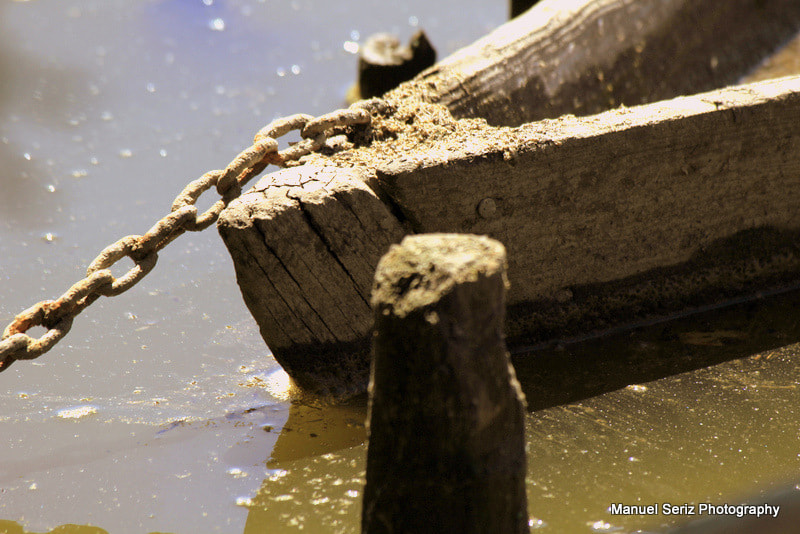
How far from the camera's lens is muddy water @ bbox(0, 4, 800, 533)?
2.32 meters

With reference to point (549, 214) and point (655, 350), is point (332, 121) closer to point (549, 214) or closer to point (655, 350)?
point (549, 214)

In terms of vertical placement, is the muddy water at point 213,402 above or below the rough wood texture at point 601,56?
below

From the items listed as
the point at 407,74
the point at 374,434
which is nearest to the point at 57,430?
the point at 374,434

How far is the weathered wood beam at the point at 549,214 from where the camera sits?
2602 mm

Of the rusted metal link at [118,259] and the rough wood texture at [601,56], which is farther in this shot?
the rough wood texture at [601,56]

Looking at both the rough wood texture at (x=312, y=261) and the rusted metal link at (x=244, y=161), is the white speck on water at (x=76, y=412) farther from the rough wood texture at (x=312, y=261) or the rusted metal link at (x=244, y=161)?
the rusted metal link at (x=244, y=161)

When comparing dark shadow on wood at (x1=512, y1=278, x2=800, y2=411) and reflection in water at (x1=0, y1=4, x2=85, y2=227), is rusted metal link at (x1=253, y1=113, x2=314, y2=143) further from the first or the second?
reflection in water at (x1=0, y1=4, x2=85, y2=227)

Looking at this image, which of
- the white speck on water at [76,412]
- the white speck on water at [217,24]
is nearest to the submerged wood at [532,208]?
the white speck on water at [76,412]

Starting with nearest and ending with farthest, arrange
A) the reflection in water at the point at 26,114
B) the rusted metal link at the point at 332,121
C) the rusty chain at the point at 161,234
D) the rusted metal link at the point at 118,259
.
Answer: the rusty chain at the point at 161,234 → the rusted metal link at the point at 118,259 → the rusted metal link at the point at 332,121 → the reflection in water at the point at 26,114

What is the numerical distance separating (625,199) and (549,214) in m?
0.32

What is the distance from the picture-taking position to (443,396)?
1516mm

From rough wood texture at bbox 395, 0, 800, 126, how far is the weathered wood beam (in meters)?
0.51

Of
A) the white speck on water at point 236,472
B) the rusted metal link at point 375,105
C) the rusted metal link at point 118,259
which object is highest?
the rusted metal link at point 375,105

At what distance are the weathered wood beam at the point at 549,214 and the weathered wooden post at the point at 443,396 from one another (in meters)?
1.06
